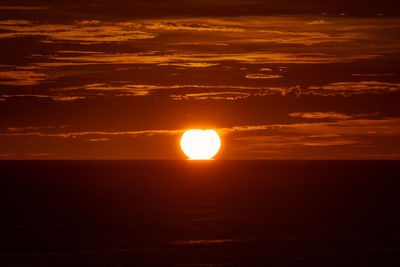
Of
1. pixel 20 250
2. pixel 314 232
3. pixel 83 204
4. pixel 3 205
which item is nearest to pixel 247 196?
pixel 83 204

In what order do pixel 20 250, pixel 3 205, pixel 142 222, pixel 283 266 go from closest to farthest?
pixel 283 266, pixel 20 250, pixel 142 222, pixel 3 205

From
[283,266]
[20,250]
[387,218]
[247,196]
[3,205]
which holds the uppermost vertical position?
[247,196]

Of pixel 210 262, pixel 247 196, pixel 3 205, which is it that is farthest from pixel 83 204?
pixel 210 262

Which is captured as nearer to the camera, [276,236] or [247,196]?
[276,236]

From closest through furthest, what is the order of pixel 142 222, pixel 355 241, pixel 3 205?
pixel 355 241 < pixel 142 222 < pixel 3 205

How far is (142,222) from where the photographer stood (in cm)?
4962

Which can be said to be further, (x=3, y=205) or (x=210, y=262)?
(x=3, y=205)

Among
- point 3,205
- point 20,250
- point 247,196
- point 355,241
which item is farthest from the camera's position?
point 247,196

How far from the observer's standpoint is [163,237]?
42.1 meters

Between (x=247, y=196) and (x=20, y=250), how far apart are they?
39.0 m

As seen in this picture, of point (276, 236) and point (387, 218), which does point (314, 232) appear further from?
point (387, 218)

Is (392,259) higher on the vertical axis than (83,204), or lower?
lower

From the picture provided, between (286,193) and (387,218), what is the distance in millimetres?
27737

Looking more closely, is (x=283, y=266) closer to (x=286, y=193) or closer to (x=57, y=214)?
(x=57, y=214)
